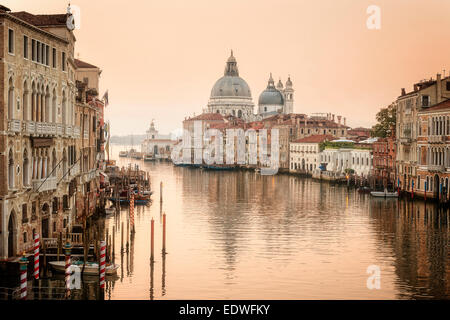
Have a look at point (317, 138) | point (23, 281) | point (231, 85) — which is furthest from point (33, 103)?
point (231, 85)

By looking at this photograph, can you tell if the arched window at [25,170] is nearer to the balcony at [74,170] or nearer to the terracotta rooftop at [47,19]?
the balcony at [74,170]

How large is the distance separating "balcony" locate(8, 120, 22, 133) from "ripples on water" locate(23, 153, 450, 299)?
3.44 metres

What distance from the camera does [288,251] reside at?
69.2ft

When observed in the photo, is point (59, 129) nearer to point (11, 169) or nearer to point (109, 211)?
point (11, 169)

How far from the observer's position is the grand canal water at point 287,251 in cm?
1633

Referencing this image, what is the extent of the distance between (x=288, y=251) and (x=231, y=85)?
10037cm

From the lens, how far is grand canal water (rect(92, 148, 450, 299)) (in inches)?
643

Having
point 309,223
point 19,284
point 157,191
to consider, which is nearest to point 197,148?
point 157,191

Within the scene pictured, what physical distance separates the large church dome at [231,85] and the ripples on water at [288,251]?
278 ft

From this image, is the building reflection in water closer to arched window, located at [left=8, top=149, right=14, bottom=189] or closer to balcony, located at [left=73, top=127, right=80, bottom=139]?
arched window, located at [left=8, top=149, right=14, bottom=189]

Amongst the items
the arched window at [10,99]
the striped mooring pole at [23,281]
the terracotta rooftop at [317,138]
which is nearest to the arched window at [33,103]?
the arched window at [10,99]

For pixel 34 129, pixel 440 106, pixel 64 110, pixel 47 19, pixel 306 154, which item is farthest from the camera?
pixel 306 154
